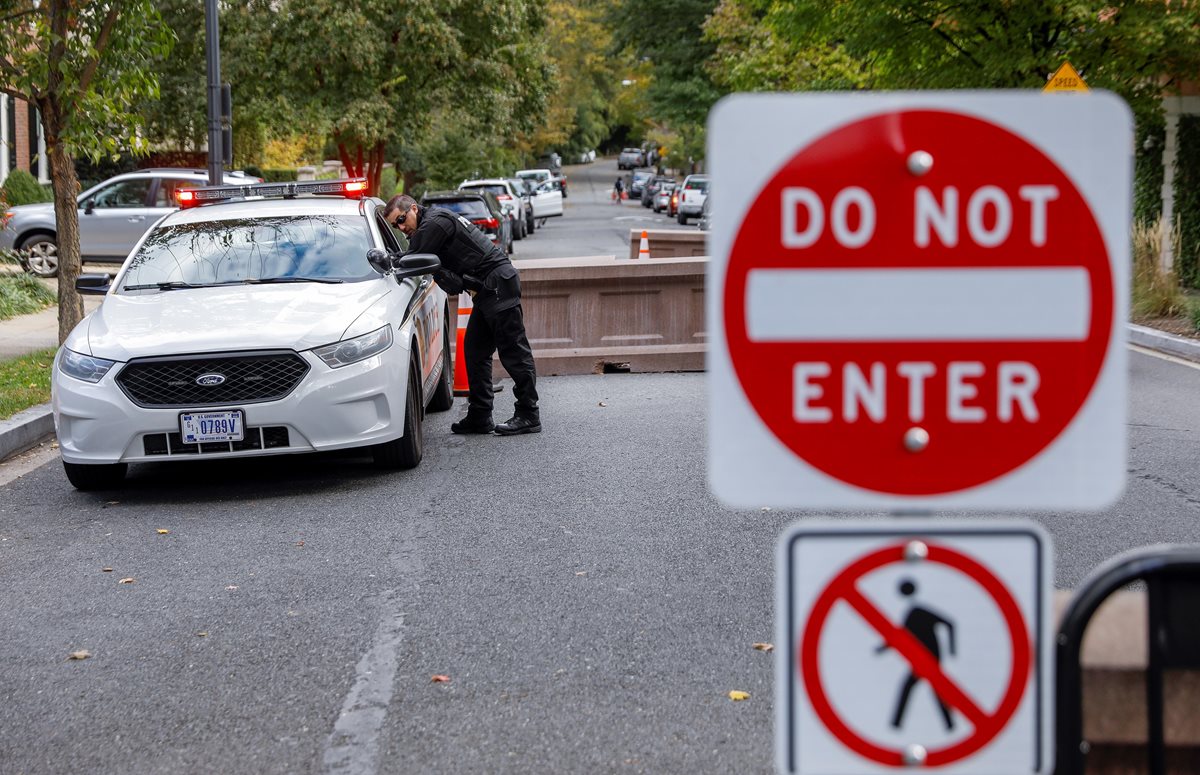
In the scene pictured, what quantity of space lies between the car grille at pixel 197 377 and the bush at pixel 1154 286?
1213cm

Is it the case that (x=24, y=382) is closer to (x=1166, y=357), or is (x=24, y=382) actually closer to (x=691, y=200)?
(x=1166, y=357)

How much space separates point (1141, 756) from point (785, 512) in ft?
17.2

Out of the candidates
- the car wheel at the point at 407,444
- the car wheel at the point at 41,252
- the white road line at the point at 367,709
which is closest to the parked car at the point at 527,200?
the car wheel at the point at 41,252

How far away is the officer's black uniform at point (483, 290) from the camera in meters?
10.6

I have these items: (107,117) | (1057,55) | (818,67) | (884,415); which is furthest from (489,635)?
(818,67)

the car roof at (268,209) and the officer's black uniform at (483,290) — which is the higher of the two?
the car roof at (268,209)

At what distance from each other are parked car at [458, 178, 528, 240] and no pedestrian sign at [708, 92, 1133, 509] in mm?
37373

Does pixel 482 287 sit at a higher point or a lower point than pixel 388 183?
lower

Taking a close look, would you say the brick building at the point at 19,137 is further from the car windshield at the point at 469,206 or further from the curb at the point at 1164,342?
the curb at the point at 1164,342

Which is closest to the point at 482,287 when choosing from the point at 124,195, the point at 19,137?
the point at 124,195

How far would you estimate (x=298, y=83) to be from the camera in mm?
35500

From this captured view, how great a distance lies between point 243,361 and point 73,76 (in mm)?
6638

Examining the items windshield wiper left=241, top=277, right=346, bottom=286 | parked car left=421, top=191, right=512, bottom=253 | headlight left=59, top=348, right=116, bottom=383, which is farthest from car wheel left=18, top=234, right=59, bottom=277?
headlight left=59, top=348, right=116, bottom=383

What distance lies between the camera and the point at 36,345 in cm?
1586
